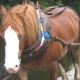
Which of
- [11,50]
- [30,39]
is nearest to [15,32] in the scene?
[11,50]

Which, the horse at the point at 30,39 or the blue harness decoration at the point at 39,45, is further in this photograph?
the blue harness decoration at the point at 39,45

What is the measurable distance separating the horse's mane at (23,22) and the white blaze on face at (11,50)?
0.09m

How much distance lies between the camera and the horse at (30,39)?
143 inches

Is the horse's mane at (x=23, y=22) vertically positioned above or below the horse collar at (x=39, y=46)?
above

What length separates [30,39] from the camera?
4023 mm

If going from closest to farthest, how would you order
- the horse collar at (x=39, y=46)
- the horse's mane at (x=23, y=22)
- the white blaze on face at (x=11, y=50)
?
the white blaze on face at (x=11, y=50) < the horse's mane at (x=23, y=22) < the horse collar at (x=39, y=46)

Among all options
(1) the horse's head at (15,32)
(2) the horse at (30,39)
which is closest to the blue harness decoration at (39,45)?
(2) the horse at (30,39)

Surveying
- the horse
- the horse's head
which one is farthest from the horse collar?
the horse's head

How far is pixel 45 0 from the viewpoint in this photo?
18344mm

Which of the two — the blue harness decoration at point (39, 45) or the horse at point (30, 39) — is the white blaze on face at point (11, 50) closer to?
the horse at point (30, 39)

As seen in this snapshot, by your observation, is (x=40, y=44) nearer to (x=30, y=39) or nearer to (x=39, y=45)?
(x=39, y=45)

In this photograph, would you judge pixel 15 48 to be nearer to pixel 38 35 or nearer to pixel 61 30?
pixel 38 35

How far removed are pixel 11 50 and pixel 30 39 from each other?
0.50 metres

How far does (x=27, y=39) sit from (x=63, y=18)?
1.45 metres
